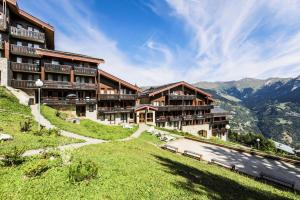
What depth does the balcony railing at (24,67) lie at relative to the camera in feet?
113

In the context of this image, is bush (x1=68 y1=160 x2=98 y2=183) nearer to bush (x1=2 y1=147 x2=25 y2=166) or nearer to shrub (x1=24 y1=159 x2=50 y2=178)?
shrub (x1=24 y1=159 x2=50 y2=178)

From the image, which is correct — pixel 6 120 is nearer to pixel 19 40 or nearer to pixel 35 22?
pixel 19 40

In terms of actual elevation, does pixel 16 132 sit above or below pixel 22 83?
below

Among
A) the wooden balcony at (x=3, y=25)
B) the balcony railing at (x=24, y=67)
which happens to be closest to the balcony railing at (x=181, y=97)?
the balcony railing at (x=24, y=67)

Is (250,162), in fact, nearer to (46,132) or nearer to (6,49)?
(46,132)

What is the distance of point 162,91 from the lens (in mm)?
53719

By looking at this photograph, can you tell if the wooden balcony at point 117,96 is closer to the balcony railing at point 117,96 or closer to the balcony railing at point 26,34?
the balcony railing at point 117,96

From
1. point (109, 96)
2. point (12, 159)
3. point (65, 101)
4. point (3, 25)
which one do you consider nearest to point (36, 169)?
point (12, 159)

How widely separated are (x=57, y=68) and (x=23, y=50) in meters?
6.32

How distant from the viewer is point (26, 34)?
3784 centimetres

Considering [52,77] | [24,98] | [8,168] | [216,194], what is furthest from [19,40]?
[216,194]

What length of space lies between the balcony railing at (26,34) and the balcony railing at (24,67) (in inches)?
230

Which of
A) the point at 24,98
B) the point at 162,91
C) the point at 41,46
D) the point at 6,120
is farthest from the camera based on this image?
the point at 162,91

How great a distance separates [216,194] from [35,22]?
1709 inches
